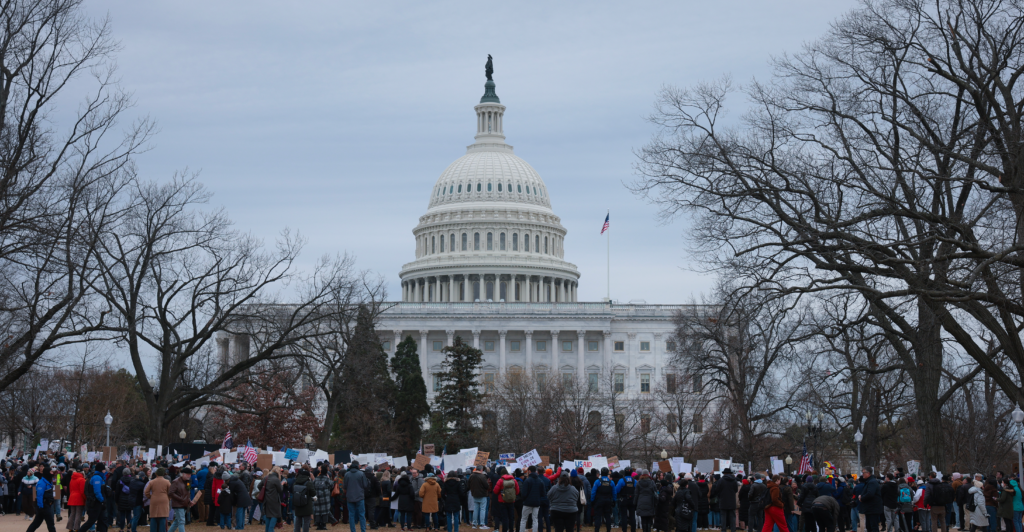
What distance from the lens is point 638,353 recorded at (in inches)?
5251

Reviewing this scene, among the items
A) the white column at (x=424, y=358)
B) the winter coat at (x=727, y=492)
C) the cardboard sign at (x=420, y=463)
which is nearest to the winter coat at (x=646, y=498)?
the winter coat at (x=727, y=492)

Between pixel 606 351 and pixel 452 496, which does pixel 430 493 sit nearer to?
pixel 452 496

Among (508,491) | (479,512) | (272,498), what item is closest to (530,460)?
(479,512)

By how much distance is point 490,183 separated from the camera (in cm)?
15638

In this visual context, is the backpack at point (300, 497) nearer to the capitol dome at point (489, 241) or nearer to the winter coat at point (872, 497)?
the winter coat at point (872, 497)

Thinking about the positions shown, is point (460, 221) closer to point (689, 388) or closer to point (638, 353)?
point (638, 353)

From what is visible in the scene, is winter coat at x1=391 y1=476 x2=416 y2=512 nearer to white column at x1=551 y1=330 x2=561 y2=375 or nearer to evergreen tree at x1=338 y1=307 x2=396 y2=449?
evergreen tree at x1=338 y1=307 x2=396 y2=449

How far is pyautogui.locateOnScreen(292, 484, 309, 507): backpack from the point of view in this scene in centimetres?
2472

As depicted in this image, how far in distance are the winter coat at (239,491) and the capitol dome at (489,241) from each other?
378 feet

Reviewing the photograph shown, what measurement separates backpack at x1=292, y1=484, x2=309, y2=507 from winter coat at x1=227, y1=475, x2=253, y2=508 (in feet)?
11.0

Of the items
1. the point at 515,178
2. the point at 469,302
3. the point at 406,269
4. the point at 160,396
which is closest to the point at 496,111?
the point at 515,178

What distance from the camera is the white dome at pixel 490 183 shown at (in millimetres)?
156000

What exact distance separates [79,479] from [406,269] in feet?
422

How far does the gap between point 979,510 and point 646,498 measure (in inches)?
335
